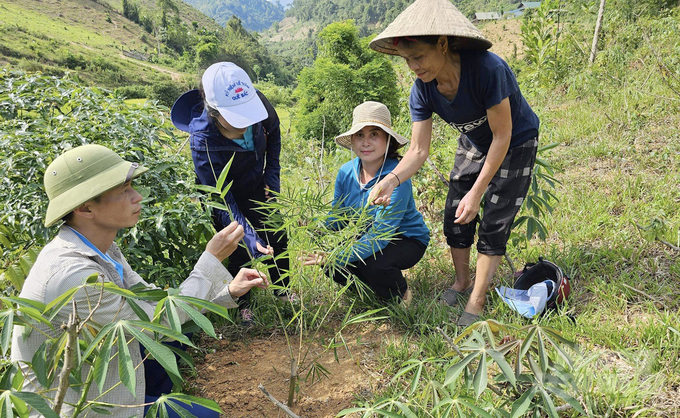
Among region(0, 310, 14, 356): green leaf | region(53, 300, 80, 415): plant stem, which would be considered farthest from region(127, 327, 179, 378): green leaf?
region(0, 310, 14, 356): green leaf

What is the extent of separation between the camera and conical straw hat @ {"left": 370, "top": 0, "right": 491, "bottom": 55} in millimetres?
1674

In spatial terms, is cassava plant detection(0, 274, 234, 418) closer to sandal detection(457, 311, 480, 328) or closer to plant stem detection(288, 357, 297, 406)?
plant stem detection(288, 357, 297, 406)

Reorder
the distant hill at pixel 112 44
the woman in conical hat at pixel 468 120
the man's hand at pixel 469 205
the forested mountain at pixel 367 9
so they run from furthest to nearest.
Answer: the forested mountain at pixel 367 9
the distant hill at pixel 112 44
the man's hand at pixel 469 205
the woman in conical hat at pixel 468 120

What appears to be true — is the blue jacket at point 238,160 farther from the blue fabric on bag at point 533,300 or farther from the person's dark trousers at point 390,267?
the blue fabric on bag at point 533,300

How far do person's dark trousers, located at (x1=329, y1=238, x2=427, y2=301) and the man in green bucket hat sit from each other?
37.2 inches

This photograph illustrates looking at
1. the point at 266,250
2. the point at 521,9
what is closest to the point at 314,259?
the point at 266,250

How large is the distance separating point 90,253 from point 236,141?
1090 mm

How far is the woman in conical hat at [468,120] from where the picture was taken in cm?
175

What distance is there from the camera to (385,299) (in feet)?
7.69

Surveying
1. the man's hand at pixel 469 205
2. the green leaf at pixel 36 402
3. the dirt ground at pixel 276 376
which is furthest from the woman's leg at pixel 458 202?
the green leaf at pixel 36 402

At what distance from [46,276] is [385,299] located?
63.2 inches

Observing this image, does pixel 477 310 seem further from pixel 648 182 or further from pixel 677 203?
pixel 648 182

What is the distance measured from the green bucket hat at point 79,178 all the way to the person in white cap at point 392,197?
1.18 meters

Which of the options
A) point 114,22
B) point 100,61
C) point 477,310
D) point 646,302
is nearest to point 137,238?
point 477,310
